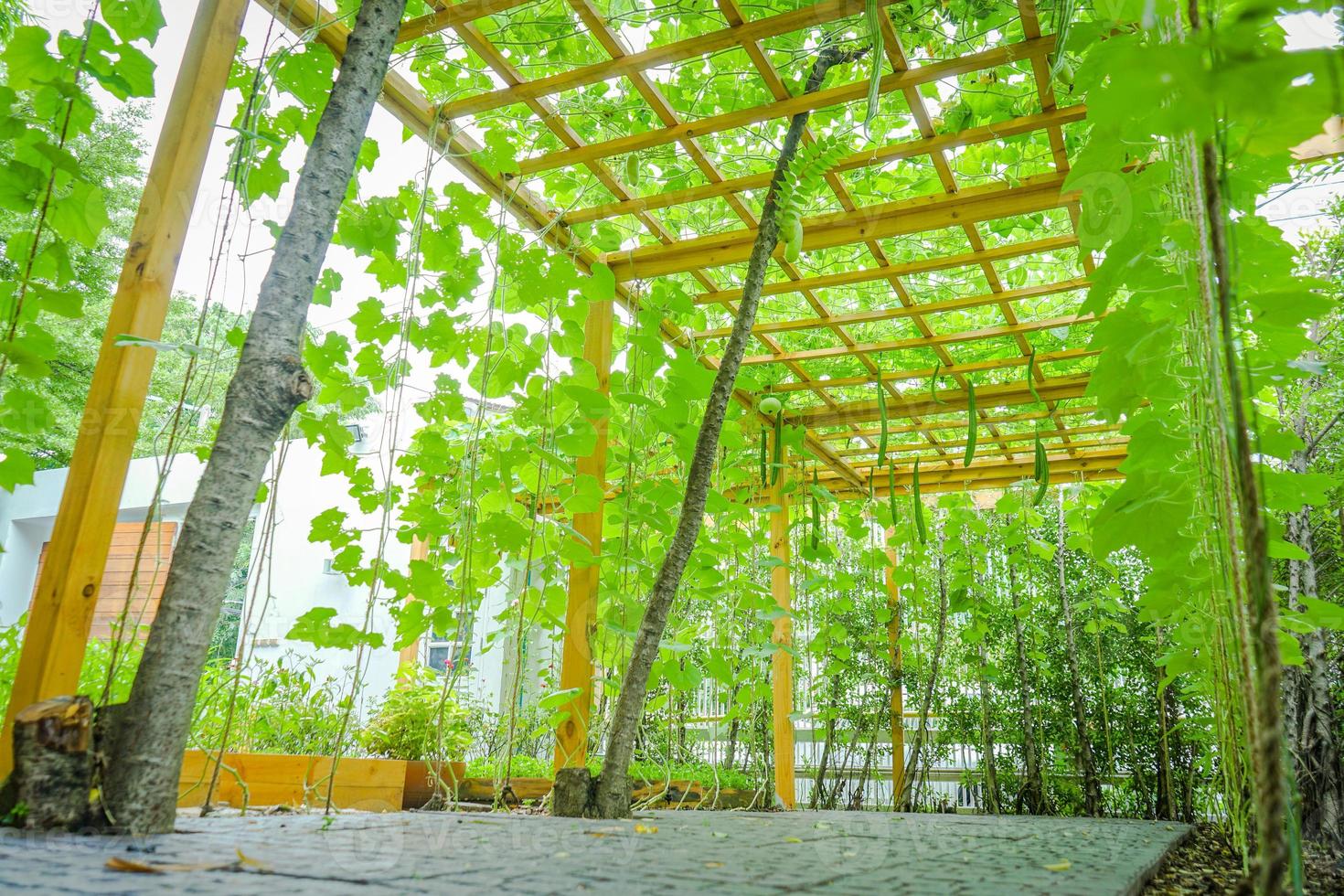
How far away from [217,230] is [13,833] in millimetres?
1124

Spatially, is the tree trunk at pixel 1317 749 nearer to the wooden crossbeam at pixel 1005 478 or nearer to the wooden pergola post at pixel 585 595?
the wooden pergola post at pixel 585 595

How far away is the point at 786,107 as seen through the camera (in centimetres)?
242

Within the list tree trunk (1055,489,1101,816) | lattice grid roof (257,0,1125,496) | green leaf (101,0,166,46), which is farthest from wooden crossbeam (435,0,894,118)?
tree trunk (1055,489,1101,816)

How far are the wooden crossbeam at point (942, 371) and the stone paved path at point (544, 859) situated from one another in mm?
2449

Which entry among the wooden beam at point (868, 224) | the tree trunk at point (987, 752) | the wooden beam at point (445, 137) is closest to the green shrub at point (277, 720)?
the wooden beam at point (445, 137)

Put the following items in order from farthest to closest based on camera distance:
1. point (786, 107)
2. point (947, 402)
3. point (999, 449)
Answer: point (999, 449), point (947, 402), point (786, 107)

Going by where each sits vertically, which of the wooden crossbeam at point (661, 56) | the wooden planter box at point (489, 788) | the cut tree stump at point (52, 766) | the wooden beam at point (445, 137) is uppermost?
the wooden crossbeam at point (661, 56)

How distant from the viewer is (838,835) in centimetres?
187

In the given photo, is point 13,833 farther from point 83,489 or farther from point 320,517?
point 320,517

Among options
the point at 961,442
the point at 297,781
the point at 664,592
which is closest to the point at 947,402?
the point at 961,442

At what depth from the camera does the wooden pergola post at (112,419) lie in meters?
1.41

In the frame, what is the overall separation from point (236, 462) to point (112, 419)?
0.34 metres

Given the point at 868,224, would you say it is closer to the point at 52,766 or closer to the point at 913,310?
the point at 913,310

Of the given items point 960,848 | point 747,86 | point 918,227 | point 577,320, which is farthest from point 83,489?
point 918,227
